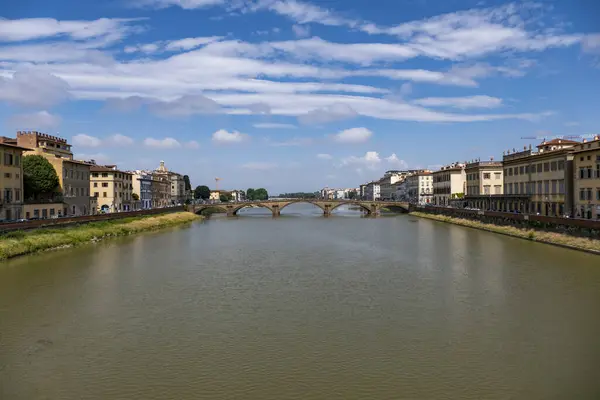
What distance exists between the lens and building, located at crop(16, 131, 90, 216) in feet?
199

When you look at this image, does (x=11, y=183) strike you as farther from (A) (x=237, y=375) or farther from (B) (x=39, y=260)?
(A) (x=237, y=375)

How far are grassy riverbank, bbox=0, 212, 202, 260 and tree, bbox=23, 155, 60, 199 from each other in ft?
21.5

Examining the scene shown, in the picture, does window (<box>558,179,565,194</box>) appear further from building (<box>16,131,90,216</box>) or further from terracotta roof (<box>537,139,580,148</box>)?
building (<box>16,131,90,216</box>)

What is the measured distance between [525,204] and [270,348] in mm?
52227

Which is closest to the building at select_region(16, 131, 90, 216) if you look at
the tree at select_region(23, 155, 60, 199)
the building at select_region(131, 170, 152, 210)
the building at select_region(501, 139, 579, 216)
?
the tree at select_region(23, 155, 60, 199)

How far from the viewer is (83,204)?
6719cm

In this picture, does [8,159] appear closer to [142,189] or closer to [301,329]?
[301,329]

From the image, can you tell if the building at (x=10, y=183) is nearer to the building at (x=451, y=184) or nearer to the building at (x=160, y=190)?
the building at (x=160, y=190)

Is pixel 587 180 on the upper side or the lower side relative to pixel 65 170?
lower

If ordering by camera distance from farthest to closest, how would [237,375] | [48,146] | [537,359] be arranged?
[48,146]
[537,359]
[237,375]

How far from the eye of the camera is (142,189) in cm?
9638

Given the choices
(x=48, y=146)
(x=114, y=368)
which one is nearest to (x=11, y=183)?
(x=48, y=146)

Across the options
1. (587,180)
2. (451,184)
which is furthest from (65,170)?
(451,184)

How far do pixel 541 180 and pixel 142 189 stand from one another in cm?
6896
